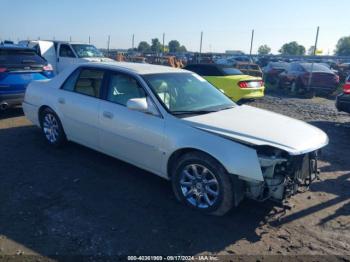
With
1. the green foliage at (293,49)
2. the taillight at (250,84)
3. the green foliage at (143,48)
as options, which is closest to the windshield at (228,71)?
the taillight at (250,84)

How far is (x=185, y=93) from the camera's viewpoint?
4.71 m

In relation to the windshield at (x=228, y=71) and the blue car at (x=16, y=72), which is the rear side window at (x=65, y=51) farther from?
the windshield at (x=228, y=71)

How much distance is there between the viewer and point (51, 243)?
326 centimetres

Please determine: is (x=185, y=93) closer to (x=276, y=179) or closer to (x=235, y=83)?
(x=276, y=179)

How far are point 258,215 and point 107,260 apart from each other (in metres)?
1.85

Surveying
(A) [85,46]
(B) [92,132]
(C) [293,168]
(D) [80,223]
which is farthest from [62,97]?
(A) [85,46]

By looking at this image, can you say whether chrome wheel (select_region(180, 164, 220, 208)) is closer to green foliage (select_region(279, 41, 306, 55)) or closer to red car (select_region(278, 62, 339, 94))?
red car (select_region(278, 62, 339, 94))

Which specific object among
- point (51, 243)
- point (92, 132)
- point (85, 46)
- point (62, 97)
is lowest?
point (51, 243)

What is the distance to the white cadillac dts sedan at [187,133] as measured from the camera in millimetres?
3605

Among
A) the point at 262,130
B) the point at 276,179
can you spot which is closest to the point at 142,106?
the point at 262,130

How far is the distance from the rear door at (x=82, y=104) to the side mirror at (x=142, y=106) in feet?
2.96

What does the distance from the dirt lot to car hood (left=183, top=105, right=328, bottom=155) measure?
924mm

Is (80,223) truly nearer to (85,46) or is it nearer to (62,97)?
(62,97)

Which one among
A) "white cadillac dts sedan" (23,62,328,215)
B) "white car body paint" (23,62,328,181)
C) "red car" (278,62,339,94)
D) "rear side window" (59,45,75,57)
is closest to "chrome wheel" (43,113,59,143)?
"white cadillac dts sedan" (23,62,328,215)
